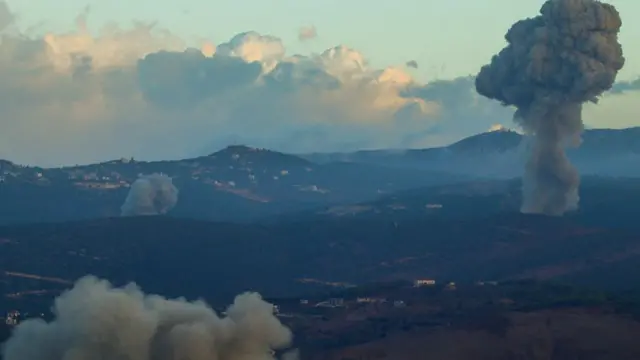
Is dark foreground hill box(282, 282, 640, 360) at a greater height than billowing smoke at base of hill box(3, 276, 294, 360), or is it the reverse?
billowing smoke at base of hill box(3, 276, 294, 360)

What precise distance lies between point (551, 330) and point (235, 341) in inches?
1924

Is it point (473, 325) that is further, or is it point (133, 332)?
point (473, 325)

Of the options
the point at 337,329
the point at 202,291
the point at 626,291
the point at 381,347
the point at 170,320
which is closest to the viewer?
the point at 170,320

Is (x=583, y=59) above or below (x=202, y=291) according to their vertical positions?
above

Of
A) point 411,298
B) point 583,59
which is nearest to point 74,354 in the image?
point 411,298

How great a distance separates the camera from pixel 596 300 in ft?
460

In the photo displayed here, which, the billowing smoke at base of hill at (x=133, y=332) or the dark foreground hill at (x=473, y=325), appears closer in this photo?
the billowing smoke at base of hill at (x=133, y=332)

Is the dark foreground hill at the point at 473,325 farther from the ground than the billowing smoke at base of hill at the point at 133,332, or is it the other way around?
the billowing smoke at base of hill at the point at 133,332

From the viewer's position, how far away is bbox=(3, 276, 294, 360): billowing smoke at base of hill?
7944 cm

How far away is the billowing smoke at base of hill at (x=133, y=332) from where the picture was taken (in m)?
79.4

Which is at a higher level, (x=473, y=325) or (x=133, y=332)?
(x=133, y=332)

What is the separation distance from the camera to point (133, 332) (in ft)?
262

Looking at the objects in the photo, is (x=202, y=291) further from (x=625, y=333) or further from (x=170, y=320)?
(x=170, y=320)

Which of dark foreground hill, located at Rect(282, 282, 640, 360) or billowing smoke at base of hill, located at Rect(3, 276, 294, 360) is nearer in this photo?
billowing smoke at base of hill, located at Rect(3, 276, 294, 360)
